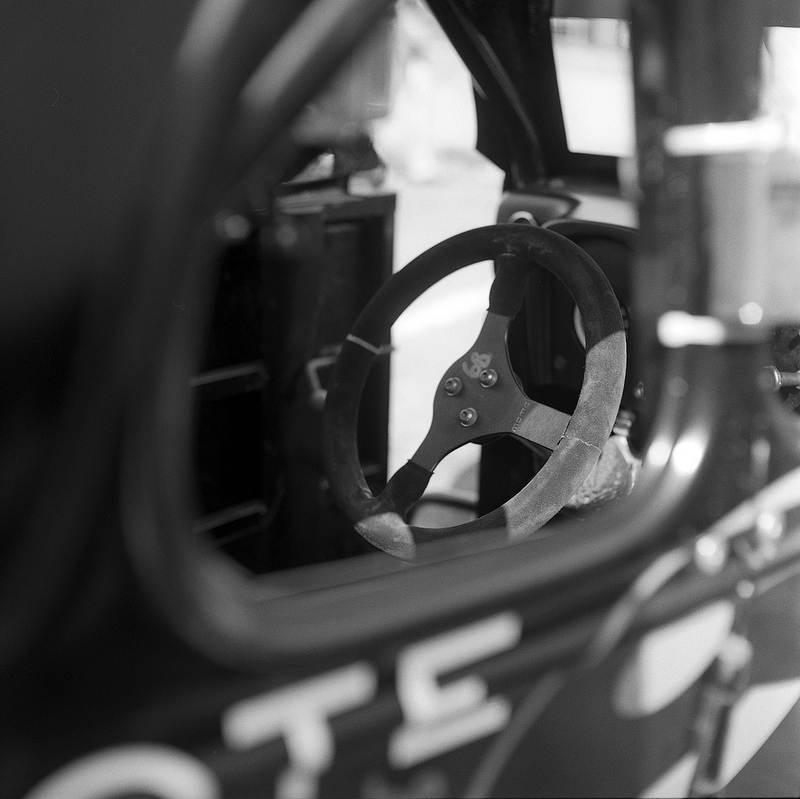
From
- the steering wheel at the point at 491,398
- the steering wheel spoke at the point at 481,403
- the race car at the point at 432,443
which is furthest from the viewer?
the steering wheel spoke at the point at 481,403

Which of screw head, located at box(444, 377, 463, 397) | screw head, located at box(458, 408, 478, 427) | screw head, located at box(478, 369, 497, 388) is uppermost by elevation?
screw head, located at box(478, 369, 497, 388)

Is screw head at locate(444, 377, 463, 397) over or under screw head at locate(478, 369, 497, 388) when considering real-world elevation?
under

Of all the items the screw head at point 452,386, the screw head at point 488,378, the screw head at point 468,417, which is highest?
the screw head at point 488,378

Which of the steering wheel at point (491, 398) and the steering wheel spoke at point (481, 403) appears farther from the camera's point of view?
the steering wheel spoke at point (481, 403)

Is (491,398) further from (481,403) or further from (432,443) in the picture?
(432,443)

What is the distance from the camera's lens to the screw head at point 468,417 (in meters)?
1.90

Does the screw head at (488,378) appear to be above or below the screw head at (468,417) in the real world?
above

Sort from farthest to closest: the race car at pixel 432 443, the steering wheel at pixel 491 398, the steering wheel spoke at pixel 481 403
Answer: the steering wheel spoke at pixel 481 403 → the steering wheel at pixel 491 398 → the race car at pixel 432 443

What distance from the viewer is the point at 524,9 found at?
2.24 m

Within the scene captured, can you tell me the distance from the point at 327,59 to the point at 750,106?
0.65m

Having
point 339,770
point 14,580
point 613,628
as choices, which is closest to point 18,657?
point 14,580

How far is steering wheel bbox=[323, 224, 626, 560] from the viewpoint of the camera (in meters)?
1.69

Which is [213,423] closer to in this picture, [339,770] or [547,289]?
[547,289]

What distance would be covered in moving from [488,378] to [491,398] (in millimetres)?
37
